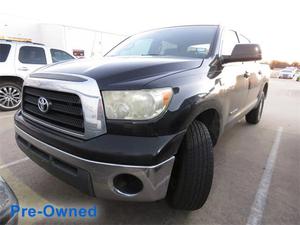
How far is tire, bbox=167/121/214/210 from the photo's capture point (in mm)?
1710

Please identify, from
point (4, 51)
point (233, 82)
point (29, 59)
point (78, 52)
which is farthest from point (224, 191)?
point (78, 52)

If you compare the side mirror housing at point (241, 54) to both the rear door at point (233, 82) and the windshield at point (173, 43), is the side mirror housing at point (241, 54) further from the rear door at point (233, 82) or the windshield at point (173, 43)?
the windshield at point (173, 43)

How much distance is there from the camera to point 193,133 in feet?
5.83

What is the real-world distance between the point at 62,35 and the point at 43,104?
14.4 metres

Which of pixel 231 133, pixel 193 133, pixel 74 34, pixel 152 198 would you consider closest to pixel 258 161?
pixel 231 133

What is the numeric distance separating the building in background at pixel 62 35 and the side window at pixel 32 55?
820cm

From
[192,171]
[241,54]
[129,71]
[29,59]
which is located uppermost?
[241,54]

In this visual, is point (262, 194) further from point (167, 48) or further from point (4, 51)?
point (4, 51)

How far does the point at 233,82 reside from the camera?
8.18 ft

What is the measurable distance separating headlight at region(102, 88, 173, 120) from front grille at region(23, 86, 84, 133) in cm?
23

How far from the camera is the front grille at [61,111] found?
5.24 ft

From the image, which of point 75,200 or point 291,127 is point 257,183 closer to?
point 75,200

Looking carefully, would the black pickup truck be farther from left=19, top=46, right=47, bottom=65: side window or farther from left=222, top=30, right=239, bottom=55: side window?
left=19, top=46, right=47, bottom=65: side window

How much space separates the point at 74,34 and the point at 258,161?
14.6 m
